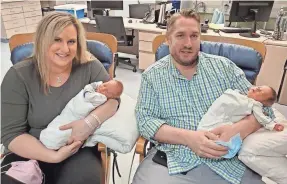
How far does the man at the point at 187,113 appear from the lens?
1291 mm

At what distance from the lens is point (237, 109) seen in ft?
4.47

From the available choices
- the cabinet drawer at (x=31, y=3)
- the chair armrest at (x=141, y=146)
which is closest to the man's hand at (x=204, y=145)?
the chair armrest at (x=141, y=146)

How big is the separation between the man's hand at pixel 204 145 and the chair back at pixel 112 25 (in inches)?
105

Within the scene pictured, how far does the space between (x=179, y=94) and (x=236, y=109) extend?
0.32 metres

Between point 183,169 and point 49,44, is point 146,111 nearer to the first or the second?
point 183,169

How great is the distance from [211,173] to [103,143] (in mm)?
574

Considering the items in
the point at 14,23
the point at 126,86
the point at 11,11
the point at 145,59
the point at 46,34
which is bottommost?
the point at 126,86

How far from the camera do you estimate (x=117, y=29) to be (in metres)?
3.73

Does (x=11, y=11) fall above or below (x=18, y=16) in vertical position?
above

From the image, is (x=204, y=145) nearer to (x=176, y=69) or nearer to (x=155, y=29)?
(x=176, y=69)

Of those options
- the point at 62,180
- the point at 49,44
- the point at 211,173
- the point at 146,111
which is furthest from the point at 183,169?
the point at 49,44

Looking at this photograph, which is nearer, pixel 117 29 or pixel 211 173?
pixel 211 173

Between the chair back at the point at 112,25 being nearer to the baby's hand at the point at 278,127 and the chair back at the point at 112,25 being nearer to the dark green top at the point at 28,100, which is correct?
the dark green top at the point at 28,100

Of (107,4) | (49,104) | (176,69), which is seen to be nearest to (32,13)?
(107,4)
